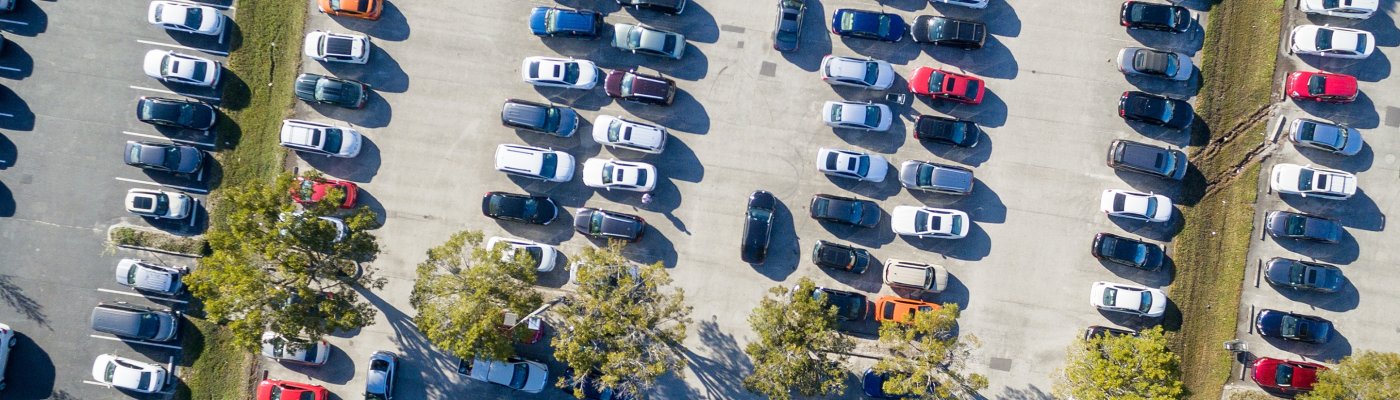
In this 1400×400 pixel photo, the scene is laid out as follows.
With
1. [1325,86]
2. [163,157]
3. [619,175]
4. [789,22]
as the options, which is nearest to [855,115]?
[789,22]

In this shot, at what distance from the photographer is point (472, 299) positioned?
3741 centimetres

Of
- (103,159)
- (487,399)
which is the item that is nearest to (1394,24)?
(487,399)

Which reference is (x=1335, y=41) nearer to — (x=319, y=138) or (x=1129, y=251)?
(x=1129, y=251)

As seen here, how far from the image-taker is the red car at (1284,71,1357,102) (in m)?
41.7

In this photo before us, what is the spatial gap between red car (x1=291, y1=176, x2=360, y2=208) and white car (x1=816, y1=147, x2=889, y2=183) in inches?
916

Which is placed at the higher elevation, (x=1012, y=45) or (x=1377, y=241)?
(x=1012, y=45)

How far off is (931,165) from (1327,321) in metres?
21.0

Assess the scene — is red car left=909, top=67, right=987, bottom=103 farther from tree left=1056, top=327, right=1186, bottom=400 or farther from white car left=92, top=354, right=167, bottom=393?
white car left=92, top=354, right=167, bottom=393

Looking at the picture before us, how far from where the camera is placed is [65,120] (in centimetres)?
4306

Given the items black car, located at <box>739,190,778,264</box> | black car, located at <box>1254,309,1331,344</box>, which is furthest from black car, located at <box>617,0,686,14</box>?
black car, located at <box>1254,309,1331,344</box>

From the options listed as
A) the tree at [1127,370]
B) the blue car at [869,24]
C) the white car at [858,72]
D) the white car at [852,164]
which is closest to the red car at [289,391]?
the white car at [852,164]

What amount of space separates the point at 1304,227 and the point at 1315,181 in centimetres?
230

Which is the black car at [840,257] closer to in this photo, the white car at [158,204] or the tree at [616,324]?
the tree at [616,324]

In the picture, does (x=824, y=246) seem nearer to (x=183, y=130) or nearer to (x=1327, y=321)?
(x=1327, y=321)
